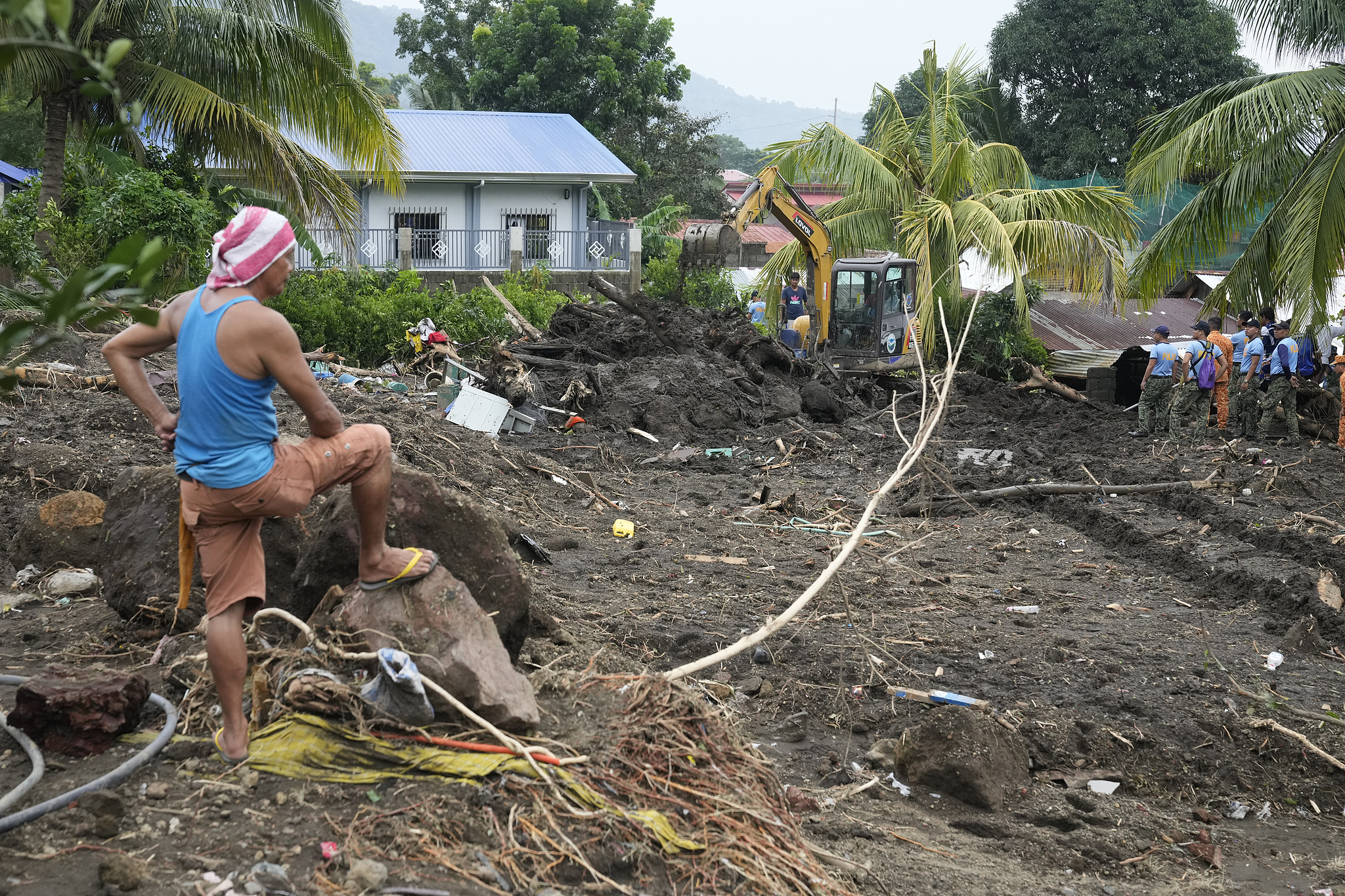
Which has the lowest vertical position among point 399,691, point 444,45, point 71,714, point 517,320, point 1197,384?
point 71,714

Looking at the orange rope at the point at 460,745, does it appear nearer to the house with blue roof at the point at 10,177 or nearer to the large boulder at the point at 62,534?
the large boulder at the point at 62,534

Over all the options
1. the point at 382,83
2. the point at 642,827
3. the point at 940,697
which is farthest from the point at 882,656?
the point at 382,83

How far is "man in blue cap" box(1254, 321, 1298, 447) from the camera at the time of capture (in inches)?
512

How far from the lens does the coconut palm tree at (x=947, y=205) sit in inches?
724

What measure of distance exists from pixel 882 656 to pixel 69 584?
14.5 ft

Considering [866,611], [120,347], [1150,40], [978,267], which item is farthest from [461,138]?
[120,347]

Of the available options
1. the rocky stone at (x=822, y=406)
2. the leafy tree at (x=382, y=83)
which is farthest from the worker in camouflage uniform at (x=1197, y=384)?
the leafy tree at (x=382, y=83)

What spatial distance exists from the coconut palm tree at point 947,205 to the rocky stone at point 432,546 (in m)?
13.9

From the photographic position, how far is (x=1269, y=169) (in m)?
13.8

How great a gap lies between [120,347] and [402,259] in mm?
21128

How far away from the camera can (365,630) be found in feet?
11.9

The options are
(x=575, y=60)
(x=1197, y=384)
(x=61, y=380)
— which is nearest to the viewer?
(x=61, y=380)

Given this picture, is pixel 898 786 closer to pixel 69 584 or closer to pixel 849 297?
pixel 69 584

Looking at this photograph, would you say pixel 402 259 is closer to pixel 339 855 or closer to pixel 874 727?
pixel 874 727
